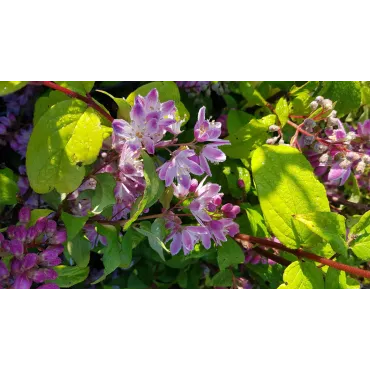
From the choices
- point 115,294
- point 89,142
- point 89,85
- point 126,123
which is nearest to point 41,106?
point 89,85

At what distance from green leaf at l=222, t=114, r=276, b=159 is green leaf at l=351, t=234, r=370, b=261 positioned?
0.43m

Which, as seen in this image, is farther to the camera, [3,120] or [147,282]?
[147,282]

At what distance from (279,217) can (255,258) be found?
324mm

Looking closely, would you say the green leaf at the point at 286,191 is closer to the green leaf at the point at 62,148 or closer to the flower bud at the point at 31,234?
the green leaf at the point at 62,148

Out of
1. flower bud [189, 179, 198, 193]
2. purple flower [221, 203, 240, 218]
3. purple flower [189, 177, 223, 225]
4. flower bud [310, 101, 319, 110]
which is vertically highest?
flower bud [310, 101, 319, 110]

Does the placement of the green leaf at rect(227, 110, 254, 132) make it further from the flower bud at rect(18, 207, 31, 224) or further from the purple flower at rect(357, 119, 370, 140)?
the flower bud at rect(18, 207, 31, 224)

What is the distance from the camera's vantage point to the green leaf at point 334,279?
1207 millimetres

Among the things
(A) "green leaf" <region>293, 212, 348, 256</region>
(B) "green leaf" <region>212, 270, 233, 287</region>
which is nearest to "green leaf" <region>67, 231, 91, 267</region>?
(B) "green leaf" <region>212, 270, 233, 287</region>

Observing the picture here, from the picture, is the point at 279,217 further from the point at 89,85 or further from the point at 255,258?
the point at 89,85

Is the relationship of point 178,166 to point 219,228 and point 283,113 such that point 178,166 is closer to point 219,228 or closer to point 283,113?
point 219,228

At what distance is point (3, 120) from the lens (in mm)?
1563

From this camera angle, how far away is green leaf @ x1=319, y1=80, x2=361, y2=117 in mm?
1588

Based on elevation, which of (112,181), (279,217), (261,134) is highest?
(261,134)

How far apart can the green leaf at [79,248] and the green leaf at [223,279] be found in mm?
469
